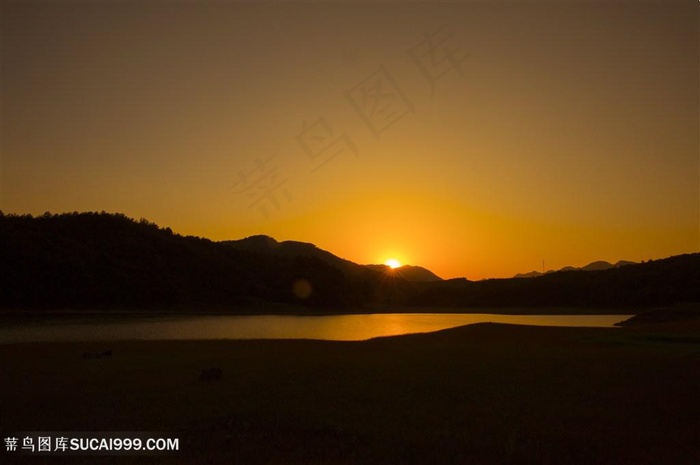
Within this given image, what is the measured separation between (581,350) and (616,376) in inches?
320

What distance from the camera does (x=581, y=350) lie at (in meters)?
25.3

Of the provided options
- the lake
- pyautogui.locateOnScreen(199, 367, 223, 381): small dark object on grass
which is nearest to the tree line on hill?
the lake

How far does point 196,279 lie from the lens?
94500 mm

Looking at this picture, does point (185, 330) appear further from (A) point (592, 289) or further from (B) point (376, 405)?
(A) point (592, 289)

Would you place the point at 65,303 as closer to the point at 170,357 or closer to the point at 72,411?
the point at 170,357

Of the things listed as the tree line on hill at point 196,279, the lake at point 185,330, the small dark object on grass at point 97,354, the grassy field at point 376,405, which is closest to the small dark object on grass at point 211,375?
the grassy field at point 376,405

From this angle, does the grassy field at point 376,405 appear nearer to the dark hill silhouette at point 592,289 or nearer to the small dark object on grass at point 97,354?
the small dark object on grass at point 97,354

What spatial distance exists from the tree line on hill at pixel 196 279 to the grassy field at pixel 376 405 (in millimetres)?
53523

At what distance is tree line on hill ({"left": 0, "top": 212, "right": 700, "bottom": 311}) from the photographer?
71.2 meters

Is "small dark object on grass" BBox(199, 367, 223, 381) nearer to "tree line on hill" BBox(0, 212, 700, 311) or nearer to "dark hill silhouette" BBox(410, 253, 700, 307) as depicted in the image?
"tree line on hill" BBox(0, 212, 700, 311)

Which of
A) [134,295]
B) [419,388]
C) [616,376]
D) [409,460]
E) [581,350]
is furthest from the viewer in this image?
[134,295]

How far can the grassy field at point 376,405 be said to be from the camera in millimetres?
9938

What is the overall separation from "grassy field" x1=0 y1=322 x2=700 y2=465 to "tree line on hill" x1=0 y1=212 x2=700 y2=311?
53523mm

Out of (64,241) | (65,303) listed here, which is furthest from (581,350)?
(64,241)
